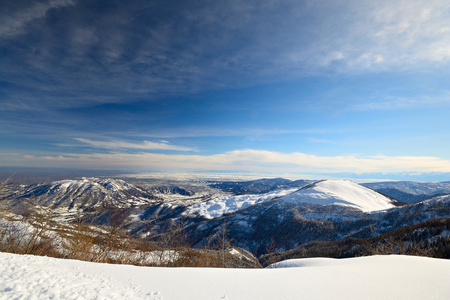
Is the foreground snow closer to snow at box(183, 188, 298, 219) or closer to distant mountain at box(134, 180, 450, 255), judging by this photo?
distant mountain at box(134, 180, 450, 255)

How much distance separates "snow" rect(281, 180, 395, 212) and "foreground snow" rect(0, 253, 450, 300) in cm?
10337

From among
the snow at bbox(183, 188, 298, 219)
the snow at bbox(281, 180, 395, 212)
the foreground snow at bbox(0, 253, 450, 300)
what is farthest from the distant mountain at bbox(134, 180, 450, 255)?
the foreground snow at bbox(0, 253, 450, 300)

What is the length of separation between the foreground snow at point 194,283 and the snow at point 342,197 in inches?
4070

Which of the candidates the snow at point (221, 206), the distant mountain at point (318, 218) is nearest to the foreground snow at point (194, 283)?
the distant mountain at point (318, 218)

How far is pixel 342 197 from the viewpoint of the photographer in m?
101

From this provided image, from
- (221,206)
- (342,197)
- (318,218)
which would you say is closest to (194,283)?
(318,218)

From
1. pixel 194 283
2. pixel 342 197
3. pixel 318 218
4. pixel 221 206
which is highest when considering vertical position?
pixel 194 283

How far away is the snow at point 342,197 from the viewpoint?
95194 mm

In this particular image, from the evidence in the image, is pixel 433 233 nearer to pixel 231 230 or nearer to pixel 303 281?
pixel 303 281

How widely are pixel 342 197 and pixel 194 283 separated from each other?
118877 millimetres

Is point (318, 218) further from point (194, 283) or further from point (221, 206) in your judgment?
point (221, 206)

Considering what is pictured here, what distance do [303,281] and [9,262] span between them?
26.0 ft

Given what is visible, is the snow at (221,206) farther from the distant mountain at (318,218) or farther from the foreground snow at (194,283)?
the foreground snow at (194,283)

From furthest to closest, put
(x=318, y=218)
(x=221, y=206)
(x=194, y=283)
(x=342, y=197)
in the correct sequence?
(x=221, y=206) → (x=342, y=197) → (x=318, y=218) → (x=194, y=283)
